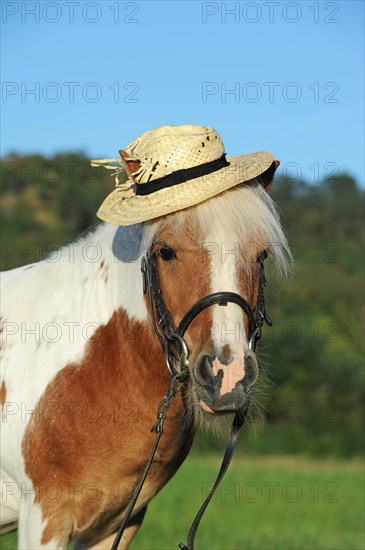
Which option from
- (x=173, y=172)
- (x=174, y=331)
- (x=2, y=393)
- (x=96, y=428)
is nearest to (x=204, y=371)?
(x=174, y=331)

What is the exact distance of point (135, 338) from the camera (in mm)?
4121

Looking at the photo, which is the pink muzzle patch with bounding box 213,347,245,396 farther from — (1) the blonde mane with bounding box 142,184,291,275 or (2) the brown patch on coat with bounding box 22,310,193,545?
(2) the brown patch on coat with bounding box 22,310,193,545

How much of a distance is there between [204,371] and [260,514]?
10.7 metres

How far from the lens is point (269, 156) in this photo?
163 inches

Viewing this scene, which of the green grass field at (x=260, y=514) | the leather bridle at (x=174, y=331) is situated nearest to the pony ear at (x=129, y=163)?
the leather bridle at (x=174, y=331)

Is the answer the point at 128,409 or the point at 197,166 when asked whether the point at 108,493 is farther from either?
the point at 197,166

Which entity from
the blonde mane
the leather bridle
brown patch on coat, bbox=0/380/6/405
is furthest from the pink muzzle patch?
brown patch on coat, bbox=0/380/6/405

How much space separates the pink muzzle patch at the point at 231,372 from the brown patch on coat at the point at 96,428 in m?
0.67

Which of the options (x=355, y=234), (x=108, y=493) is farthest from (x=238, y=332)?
(x=355, y=234)

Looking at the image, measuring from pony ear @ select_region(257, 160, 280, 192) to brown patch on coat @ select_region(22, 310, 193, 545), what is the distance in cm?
98

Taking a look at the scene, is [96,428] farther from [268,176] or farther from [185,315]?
[268,176]

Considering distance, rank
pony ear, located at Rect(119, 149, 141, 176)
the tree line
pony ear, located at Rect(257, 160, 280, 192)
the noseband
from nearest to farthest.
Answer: the noseband → pony ear, located at Rect(119, 149, 141, 176) → pony ear, located at Rect(257, 160, 280, 192) → the tree line

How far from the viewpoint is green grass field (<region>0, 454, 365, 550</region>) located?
9.12 meters

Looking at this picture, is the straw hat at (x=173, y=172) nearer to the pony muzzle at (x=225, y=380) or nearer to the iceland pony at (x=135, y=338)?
the iceland pony at (x=135, y=338)
